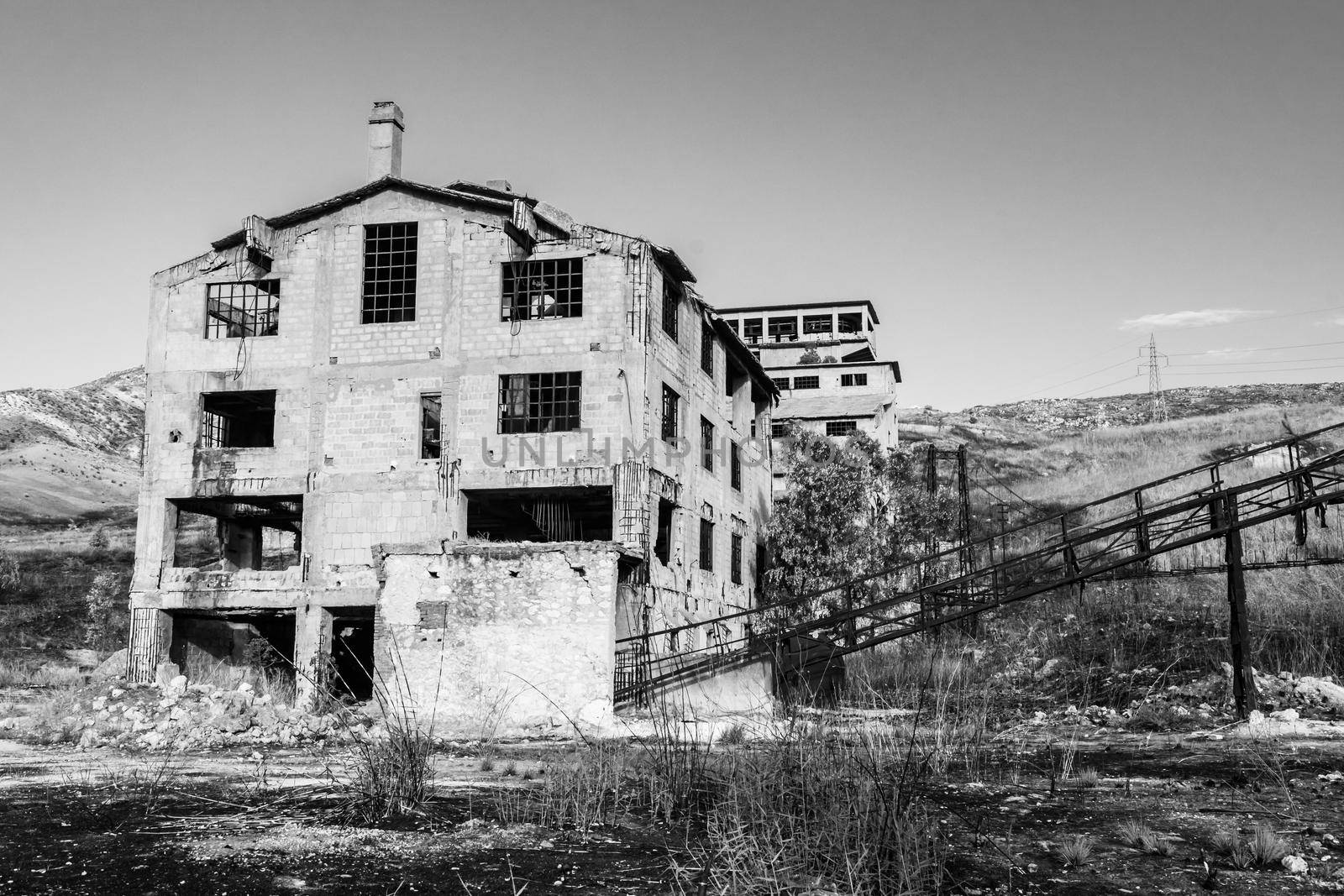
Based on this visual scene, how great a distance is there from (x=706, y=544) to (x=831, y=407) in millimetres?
29869

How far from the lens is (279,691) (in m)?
23.3

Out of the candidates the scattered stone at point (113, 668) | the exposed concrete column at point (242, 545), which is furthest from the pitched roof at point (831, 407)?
the scattered stone at point (113, 668)

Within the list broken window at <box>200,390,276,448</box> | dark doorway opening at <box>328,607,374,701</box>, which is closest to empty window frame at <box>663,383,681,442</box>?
dark doorway opening at <box>328,607,374,701</box>

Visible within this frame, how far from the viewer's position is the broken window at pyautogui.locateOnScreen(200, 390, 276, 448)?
2644 centimetres

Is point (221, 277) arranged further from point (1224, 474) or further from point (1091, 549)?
point (1224, 474)

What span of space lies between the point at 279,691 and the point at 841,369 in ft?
156

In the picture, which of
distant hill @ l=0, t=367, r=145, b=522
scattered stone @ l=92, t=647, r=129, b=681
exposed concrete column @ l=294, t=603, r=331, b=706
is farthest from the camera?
distant hill @ l=0, t=367, r=145, b=522

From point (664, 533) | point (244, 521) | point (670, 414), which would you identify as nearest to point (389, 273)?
point (670, 414)

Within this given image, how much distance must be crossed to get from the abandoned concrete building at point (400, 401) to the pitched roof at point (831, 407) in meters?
28.5

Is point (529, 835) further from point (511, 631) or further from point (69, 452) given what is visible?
Answer: point (69, 452)

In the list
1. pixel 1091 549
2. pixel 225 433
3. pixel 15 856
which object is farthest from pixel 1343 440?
pixel 15 856

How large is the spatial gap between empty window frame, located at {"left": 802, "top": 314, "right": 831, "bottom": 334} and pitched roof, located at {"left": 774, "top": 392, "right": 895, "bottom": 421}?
17.4m

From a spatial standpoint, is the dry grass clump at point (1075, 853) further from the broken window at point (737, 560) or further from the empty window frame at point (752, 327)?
the empty window frame at point (752, 327)

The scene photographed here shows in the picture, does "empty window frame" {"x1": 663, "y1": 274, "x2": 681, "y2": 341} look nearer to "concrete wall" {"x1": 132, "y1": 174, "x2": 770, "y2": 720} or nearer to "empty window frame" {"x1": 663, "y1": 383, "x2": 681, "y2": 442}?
"concrete wall" {"x1": 132, "y1": 174, "x2": 770, "y2": 720}
